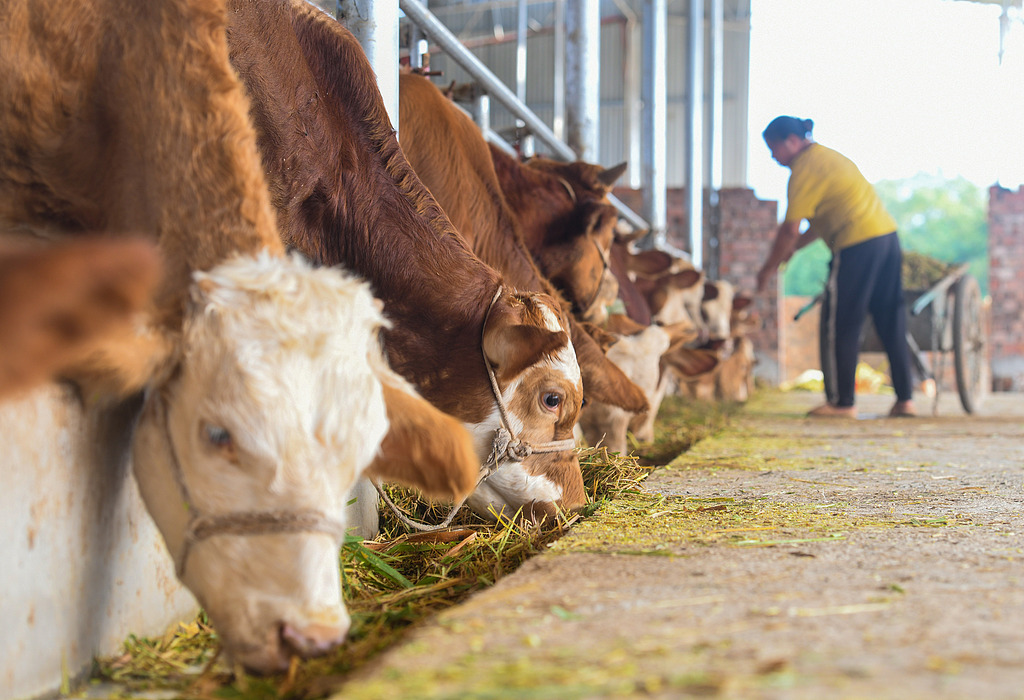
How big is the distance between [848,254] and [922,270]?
743 cm

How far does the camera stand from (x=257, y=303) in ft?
4.29

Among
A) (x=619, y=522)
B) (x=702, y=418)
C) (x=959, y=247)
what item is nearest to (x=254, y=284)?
(x=619, y=522)

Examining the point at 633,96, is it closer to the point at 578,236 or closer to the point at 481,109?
the point at 481,109

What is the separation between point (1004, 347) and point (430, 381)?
1450cm

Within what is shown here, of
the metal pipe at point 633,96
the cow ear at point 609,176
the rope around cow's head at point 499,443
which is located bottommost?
the rope around cow's head at point 499,443

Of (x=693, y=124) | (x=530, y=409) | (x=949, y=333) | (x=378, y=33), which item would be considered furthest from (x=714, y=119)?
(x=530, y=409)

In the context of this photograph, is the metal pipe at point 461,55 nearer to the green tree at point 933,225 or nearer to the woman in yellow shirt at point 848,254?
the woman in yellow shirt at point 848,254

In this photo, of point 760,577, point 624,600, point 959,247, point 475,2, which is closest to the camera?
point 624,600

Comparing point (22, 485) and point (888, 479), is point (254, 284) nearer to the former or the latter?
point (22, 485)

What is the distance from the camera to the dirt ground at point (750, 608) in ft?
3.38

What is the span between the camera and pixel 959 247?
1580 inches

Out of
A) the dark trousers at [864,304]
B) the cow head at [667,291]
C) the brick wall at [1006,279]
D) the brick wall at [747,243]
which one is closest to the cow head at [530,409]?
the cow head at [667,291]

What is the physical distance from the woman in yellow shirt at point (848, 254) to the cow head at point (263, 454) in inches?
213

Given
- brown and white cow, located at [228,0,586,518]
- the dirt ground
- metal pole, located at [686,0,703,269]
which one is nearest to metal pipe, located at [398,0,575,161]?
brown and white cow, located at [228,0,586,518]
